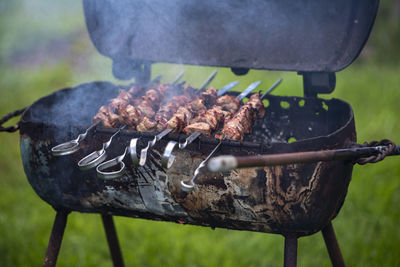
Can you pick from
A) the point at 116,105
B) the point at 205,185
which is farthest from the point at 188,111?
the point at 205,185

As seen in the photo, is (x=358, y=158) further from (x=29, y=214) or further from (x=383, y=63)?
(x=383, y=63)

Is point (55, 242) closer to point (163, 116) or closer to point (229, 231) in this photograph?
point (163, 116)

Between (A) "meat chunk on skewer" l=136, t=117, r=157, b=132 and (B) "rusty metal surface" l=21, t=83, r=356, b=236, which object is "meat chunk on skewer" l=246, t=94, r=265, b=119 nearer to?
(B) "rusty metal surface" l=21, t=83, r=356, b=236

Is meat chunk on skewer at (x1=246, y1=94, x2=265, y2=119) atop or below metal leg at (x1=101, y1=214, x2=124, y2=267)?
atop

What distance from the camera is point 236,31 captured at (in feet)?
8.84

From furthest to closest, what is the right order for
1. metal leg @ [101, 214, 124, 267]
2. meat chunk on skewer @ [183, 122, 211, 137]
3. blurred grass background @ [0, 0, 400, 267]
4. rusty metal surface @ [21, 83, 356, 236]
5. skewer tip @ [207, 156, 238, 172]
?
blurred grass background @ [0, 0, 400, 267] < metal leg @ [101, 214, 124, 267] < meat chunk on skewer @ [183, 122, 211, 137] < rusty metal surface @ [21, 83, 356, 236] < skewer tip @ [207, 156, 238, 172]

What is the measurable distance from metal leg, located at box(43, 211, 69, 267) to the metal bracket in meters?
1.62

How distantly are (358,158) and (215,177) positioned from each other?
611 millimetres

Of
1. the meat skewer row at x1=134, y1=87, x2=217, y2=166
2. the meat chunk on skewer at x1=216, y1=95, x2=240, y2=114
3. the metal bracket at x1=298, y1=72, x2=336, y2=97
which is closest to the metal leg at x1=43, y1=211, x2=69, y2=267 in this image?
the meat skewer row at x1=134, y1=87, x2=217, y2=166

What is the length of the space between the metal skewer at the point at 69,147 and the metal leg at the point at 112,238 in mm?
934

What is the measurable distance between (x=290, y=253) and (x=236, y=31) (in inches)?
60.1

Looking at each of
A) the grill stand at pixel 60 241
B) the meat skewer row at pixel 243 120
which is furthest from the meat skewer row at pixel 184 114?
the grill stand at pixel 60 241

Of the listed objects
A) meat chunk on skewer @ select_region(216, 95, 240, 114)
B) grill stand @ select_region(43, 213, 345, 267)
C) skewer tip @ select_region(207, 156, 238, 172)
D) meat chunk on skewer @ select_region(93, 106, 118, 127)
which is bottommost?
grill stand @ select_region(43, 213, 345, 267)

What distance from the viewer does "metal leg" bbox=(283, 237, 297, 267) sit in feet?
5.98
